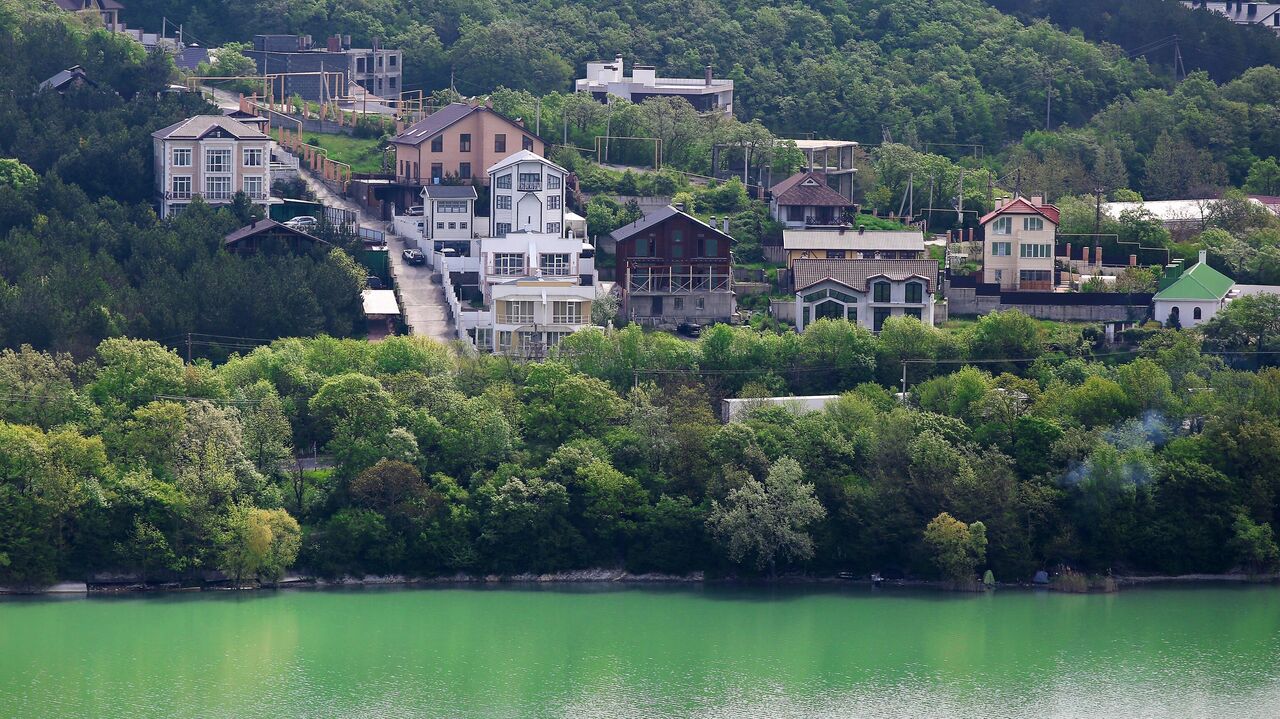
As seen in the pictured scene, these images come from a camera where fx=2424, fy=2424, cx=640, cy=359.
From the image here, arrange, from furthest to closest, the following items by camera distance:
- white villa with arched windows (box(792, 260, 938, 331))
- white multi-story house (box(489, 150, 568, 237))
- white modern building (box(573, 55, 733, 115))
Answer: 1. white modern building (box(573, 55, 733, 115))
2. white multi-story house (box(489, 150, 568, 237))
3. white villa with arched windows (box(792, 260, 938, 331))

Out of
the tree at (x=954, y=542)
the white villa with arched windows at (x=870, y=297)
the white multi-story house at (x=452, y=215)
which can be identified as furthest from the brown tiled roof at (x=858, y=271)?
the tree at (x=954, y=542)

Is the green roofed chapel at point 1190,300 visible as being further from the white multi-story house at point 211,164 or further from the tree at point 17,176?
the tree at point 17,176

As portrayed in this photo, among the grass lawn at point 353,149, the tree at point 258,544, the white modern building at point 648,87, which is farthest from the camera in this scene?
the white modern building at point 648,87

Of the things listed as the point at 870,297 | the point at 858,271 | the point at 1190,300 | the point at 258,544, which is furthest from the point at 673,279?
the point at 258,544

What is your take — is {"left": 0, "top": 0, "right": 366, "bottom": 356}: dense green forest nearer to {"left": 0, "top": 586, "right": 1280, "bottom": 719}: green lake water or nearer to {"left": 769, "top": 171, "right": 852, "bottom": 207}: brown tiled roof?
{"left": 0, "top": 586, "right": 1280, "bottom": 719}: green lake water

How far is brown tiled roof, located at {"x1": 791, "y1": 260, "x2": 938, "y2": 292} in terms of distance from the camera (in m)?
41.9

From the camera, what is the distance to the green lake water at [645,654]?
29391 mm

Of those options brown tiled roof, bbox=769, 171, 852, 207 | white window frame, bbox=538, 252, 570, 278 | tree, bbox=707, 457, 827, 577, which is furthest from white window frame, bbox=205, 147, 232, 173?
tree, bbox=707, 457, 827, 577

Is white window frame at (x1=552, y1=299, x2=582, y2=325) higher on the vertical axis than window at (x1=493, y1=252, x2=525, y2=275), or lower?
lower

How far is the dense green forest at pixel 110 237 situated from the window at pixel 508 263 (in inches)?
94.0

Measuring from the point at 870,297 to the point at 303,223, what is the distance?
35.1ft

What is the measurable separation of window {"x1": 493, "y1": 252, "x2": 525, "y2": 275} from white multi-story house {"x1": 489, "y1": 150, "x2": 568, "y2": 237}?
2111mm

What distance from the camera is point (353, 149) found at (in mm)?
51219

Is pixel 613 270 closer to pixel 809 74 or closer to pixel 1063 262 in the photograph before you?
pixel 1063 262
